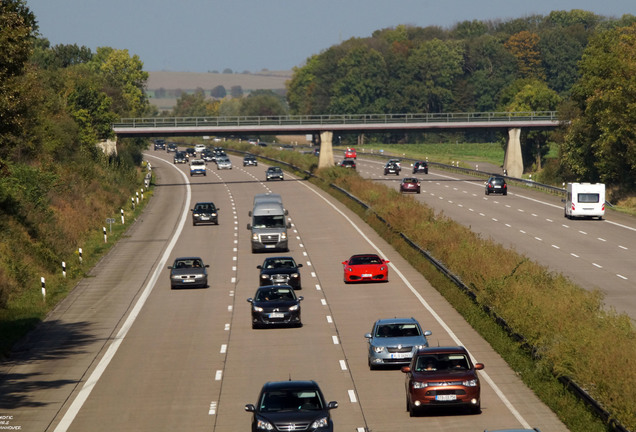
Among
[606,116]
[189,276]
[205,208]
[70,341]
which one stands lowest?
[205,208]

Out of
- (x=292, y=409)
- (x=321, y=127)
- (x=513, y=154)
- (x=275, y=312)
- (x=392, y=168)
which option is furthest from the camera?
(x=513, y=154)

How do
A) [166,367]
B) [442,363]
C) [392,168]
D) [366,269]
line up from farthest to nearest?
[392,168], [366,269], [166,367], [442,363]

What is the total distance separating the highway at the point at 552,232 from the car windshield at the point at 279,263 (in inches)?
485

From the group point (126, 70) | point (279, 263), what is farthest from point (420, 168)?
point (279, 263)

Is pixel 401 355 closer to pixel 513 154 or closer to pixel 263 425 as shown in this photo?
pixel 263 425

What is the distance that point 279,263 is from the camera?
4500 centimetres

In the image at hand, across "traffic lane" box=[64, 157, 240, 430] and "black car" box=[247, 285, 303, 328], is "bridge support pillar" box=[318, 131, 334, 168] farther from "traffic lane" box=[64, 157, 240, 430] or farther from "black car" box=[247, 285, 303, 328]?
"black car" box=[247, 285, 303, 328]

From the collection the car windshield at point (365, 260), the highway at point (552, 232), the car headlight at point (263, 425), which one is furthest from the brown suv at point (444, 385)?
the car windshield at point (365, 260)

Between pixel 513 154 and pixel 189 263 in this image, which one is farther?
pixel 513 154

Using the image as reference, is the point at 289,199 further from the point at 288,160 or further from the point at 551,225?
→ the point at 288,160

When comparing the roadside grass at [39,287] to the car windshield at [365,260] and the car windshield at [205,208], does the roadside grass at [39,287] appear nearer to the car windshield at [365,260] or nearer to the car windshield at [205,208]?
the car windshield at [205,208]

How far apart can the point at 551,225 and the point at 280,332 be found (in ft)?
124

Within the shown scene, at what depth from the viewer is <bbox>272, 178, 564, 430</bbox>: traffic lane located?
24.0 m

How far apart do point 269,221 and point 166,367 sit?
27.9 m
